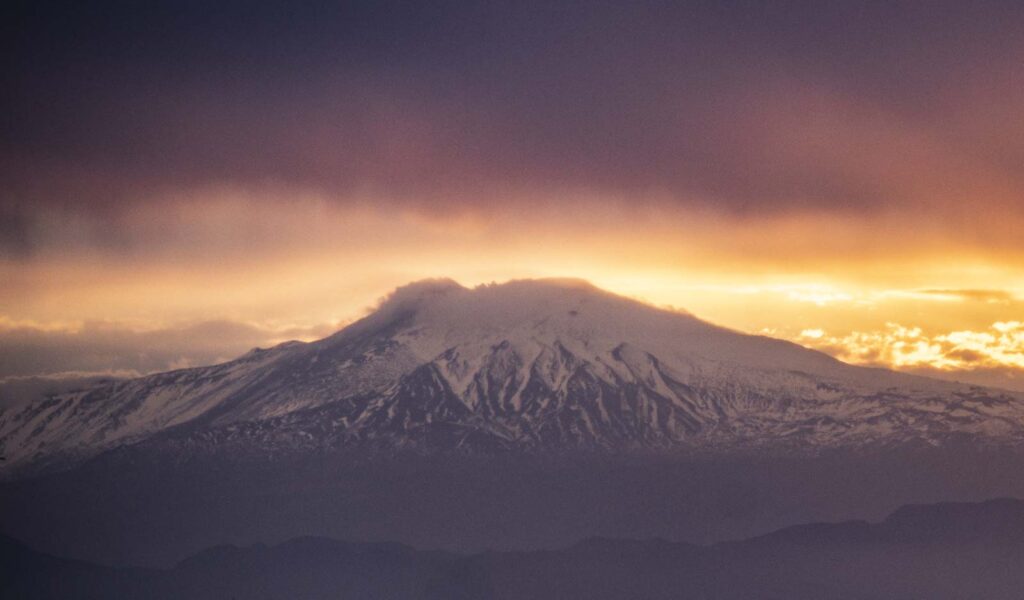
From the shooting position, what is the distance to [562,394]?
6033 inches

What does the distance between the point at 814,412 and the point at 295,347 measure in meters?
51.6

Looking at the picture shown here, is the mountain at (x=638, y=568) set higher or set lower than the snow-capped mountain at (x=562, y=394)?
lower

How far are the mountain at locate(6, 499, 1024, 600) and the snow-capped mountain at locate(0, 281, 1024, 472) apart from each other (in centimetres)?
856

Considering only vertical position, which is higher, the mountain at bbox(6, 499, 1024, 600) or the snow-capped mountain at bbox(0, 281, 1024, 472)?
the snow-capped mountain at bbox(0, 281, 1024, 472)

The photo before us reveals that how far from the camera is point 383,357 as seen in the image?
15862 cm

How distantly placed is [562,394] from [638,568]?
2035cm

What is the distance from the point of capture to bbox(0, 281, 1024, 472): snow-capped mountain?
488 feet

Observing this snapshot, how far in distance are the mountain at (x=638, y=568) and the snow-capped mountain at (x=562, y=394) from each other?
8.56m

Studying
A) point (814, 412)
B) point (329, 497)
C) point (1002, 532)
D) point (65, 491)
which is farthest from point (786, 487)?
point (65, 491)

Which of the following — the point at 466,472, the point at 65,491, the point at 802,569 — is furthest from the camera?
the point at 65,491

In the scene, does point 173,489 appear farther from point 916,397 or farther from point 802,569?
point 916,397

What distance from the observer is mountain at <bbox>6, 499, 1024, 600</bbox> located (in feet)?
443

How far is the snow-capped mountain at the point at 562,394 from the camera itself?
488 feet

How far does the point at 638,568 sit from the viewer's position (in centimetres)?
13950
